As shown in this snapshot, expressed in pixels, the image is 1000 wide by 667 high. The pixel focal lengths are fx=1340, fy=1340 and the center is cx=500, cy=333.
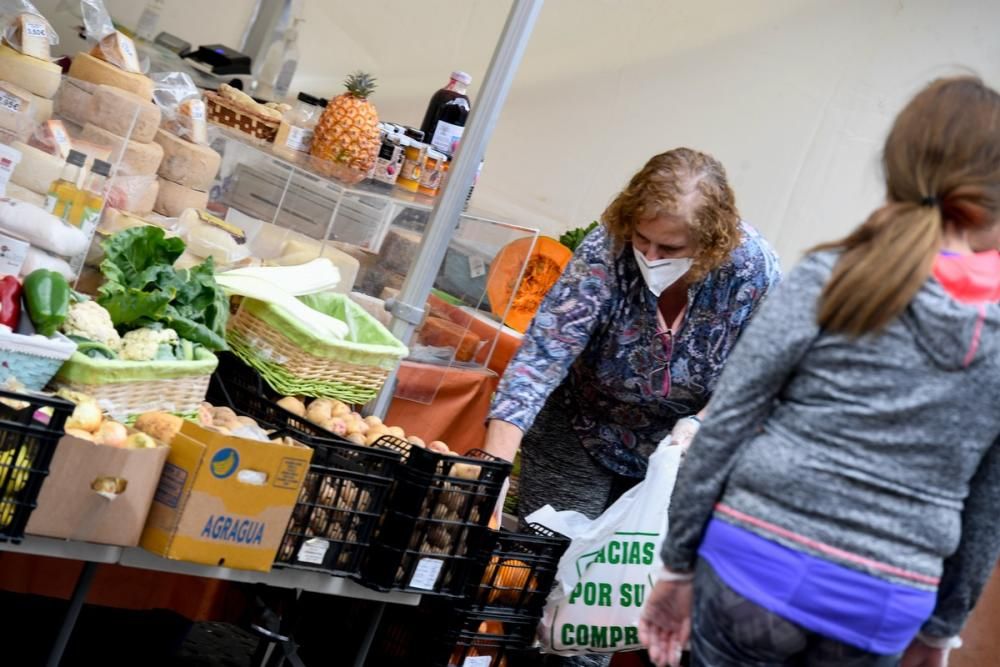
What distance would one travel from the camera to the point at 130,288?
292 centimetres

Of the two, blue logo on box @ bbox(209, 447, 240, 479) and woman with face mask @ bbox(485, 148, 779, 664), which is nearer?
blue logo on box @ bbox(209, 447, 240, 479)

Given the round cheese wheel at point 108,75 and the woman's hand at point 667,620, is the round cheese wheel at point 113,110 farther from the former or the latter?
the woman's hand at point 667,620

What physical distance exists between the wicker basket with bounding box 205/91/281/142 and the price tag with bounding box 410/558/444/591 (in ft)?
6.11

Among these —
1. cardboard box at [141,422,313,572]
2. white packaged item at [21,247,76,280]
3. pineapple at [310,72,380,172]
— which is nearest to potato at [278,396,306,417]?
cardboard box at [141,422,313,572]

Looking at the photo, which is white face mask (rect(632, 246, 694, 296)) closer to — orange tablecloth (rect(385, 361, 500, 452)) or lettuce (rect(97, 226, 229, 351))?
orange tablecloth (rect(385, 361, 500, 452))

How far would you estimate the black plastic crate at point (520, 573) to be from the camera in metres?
3.19

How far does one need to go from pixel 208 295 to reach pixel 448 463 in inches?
26.7

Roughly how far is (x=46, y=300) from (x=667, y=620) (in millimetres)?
1351

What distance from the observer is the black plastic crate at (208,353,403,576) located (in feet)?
9.07

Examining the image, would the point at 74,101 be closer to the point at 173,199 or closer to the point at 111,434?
the point at 173,199

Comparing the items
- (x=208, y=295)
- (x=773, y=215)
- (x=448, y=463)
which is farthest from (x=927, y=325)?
(x=773, y=215)

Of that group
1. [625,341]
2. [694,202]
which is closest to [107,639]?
[625,341]

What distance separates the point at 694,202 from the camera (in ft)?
10.6

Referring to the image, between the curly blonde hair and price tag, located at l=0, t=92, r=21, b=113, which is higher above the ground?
the curly blonde hair
